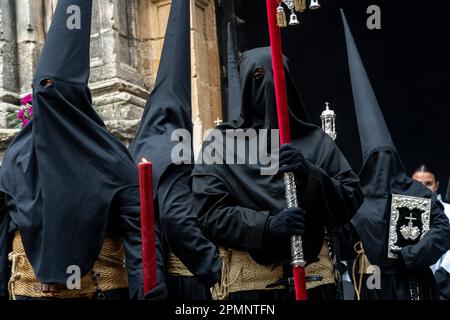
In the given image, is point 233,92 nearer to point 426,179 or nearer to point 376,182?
point 376,182

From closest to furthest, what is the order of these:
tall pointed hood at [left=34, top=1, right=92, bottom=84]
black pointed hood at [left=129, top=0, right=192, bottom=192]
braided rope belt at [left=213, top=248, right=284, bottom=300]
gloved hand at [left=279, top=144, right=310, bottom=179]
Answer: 1. gloved hand at [left=279, top=144, right=310, bottom=179]
2. tall pointed hood at [left=34, top=1, right=92, bottom=84]
3. braided rope belt at [left=213, top=248, right=284, bottom=300]
4. black pointed hood at [left=129, top=0, right=192, bottom=192]

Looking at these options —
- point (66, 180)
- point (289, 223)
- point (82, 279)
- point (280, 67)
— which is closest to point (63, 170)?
point (66, 180)

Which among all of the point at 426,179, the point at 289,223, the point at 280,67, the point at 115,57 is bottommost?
the point at 289,223

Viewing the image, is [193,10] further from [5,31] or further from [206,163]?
[206,163]

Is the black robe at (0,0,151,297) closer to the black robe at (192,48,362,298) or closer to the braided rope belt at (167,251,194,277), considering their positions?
the black robe at (192,48,362,298)

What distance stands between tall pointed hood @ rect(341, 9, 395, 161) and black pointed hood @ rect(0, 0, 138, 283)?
102 inches

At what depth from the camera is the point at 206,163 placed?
3.91m

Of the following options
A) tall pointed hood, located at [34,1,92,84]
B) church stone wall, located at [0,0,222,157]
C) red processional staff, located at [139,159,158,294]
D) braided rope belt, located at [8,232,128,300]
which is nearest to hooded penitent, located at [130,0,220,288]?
braided rope belt, located at [8,232,128,300]

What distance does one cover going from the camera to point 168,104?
4367mm

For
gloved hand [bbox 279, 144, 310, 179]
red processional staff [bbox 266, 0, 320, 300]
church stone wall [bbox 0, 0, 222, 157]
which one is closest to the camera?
red processional staff [bbox 266, 0, 320, 300]

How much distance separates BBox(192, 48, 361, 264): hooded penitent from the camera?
3.59 meters

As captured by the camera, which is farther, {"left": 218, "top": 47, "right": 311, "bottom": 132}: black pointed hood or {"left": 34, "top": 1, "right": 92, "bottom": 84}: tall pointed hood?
{"left": 218, "top": 47, "right": 311, "bottom": 132}: black pointed hood

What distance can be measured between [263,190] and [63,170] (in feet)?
3.13
